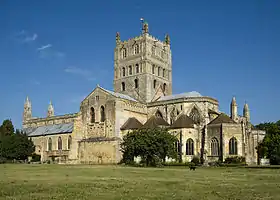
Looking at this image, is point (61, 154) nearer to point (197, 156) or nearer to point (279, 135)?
point (197, 156)

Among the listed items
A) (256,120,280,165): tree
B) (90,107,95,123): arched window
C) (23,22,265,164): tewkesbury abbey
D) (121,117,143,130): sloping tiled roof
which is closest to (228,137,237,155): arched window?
(23,22,265,164): tewkesbury abbey

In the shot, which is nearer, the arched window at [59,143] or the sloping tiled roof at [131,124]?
the sloping tiled roof at [131,124]

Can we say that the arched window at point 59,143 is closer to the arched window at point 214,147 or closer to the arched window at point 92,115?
the arched window at point 92,115

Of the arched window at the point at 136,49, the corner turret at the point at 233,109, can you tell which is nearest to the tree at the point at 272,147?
the corner turret at the point at 233,109

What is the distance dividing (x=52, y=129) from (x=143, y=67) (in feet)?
83.3

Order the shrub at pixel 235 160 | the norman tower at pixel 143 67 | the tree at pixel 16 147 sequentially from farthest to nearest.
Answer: the norman tower at pixel 143 67 < the tree at pixel 16 147 < the shrub at pixel 235 160

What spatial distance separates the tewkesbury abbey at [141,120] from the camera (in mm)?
66438

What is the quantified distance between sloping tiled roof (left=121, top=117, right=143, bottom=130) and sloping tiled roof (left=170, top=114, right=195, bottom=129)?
7.49 metres

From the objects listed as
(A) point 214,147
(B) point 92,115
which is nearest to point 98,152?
(B) point 92,115

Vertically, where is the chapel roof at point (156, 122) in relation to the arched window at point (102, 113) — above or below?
below

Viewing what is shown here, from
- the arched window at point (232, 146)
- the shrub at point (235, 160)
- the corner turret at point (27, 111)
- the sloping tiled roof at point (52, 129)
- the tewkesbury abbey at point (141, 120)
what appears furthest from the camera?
the corner turret at point (27, 111)

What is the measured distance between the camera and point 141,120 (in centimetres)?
8156

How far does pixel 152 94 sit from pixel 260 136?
83.3ft

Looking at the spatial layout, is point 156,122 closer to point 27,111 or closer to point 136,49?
point 136,49
